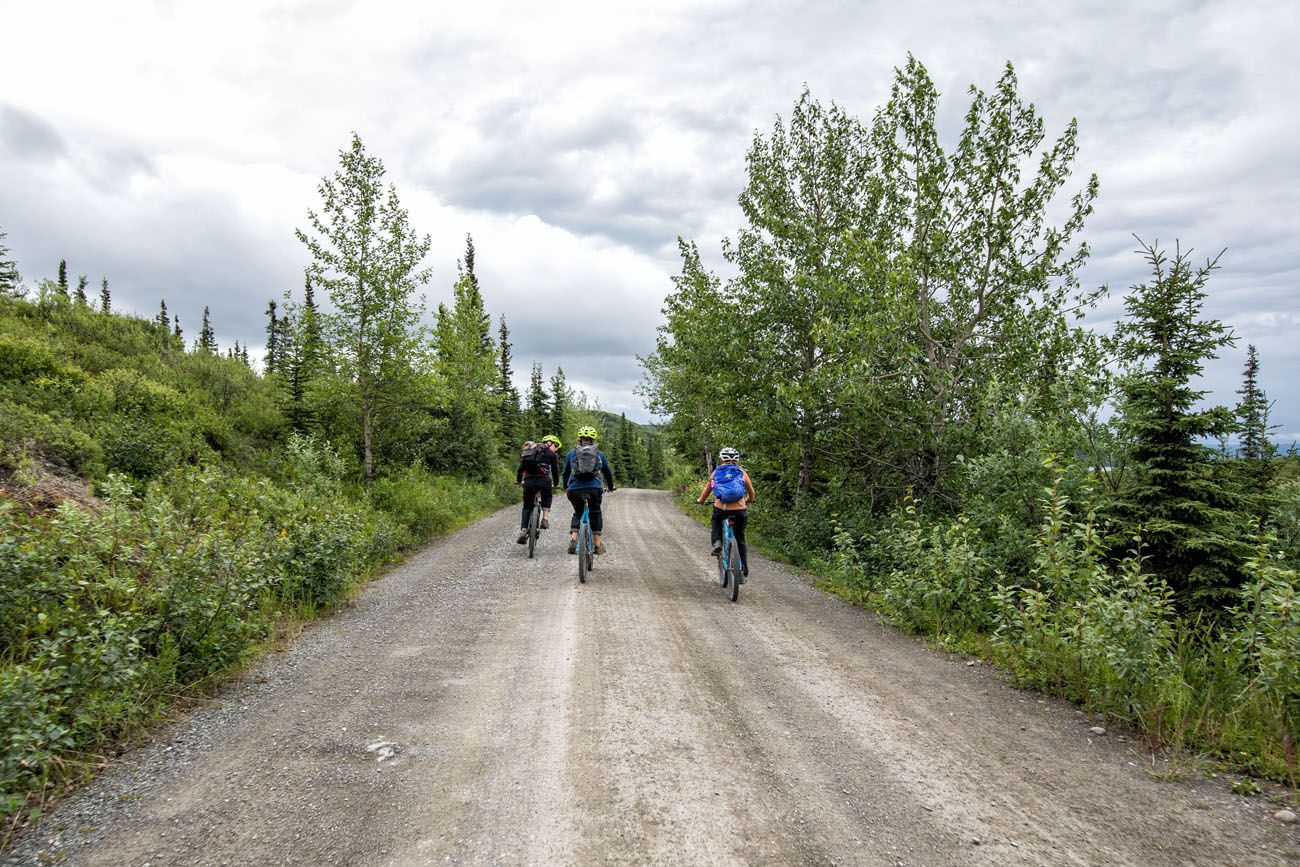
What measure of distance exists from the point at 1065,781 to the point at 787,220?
46.5ft

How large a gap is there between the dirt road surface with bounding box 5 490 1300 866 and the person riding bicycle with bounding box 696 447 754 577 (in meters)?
2.72

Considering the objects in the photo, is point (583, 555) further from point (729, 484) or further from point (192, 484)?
point (192, 484)

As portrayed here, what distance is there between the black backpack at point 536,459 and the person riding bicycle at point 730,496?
3.85 m

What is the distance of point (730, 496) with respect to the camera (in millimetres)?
8992

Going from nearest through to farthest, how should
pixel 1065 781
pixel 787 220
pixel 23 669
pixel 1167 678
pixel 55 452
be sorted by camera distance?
pixel 23 669
pixel 1065 781
pixel 1167 678
pixel 55 452
pixel 787 220

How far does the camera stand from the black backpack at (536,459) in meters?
11.7

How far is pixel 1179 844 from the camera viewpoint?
2996 millimetres

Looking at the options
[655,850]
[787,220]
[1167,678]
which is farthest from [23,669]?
[787,220]

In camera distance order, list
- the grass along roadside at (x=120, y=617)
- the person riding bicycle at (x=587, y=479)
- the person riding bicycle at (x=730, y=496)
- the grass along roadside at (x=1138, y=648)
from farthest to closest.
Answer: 1. the person riding bicycle at (x=587, y=479)
2. the person riding bicycle at (x=730, y=496)
3. the grass along roadside at (x=1138, y=648)
4. the grass along roadside at (x=120, y=617)

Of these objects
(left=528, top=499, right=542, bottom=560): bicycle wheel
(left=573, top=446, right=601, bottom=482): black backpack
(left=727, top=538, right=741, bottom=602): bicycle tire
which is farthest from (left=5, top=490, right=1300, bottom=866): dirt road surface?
(left=528, top=499, right=542, bottom=560): bicycle wheel

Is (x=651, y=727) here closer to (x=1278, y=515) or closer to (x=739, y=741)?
(x=739, y=741)

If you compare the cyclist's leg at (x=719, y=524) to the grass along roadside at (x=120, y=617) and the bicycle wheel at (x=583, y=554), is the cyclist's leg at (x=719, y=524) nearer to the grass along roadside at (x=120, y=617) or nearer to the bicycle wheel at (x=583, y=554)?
the bicycle wheel at (x=583, y=554)

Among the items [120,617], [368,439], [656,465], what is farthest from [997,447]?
[656,465]

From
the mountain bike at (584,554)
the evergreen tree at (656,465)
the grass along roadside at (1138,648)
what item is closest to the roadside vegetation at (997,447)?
the grass along roadside at (1138,648)
